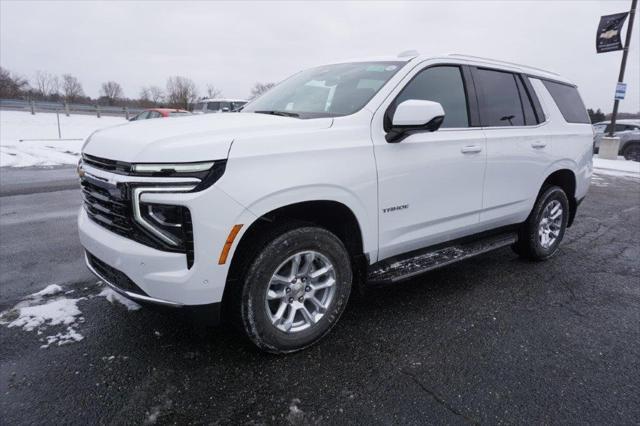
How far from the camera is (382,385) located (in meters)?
2.37

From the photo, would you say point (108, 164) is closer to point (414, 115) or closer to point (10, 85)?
point (414, 115)

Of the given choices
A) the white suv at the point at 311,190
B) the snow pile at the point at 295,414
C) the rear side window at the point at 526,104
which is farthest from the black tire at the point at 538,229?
the snow pile at the point at 295,414

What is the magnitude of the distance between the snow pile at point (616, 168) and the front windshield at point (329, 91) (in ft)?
43.0

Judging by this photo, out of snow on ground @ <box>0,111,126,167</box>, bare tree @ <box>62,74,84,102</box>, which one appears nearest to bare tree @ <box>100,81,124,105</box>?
bare tree @ <box>62,74,84,102</box>

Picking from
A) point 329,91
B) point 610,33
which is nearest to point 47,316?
point 329,91

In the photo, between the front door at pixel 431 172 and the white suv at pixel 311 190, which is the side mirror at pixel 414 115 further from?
the front door at pixel 431 172

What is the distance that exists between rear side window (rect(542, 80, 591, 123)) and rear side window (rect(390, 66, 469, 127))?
4.90ft

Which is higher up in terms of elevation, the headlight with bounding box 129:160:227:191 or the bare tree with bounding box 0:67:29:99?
the bare tree with bounding box 0:67:29:99

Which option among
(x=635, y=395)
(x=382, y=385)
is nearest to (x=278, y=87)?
(x=382, y=385)

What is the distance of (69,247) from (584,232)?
6.63 m

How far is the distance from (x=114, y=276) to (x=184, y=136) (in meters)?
0.92

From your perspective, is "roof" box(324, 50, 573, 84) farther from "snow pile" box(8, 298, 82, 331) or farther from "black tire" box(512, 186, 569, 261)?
"snow pile" box(8, 298, 82, 331)

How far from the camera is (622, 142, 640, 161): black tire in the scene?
1703cm

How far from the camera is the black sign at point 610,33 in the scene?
15945 millimetres
